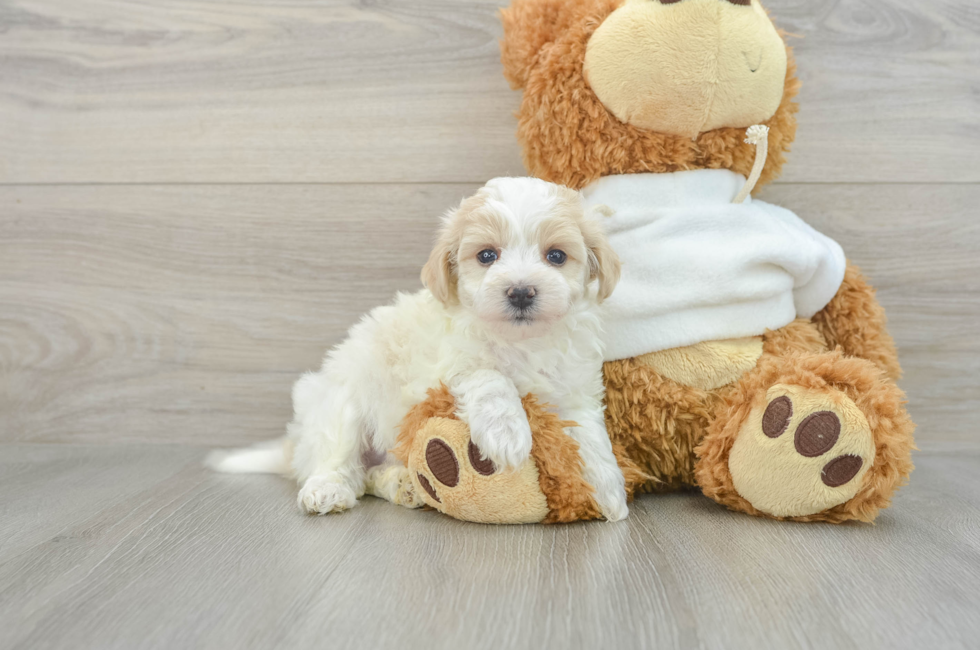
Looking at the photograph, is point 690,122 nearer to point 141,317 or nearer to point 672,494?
point 672,494

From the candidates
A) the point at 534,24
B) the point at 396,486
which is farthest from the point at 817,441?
the point at 534,24

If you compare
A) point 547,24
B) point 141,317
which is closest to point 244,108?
point 141,317

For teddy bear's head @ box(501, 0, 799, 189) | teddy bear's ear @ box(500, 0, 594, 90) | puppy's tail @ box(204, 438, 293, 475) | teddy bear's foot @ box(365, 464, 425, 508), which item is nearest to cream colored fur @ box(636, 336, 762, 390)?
teddy bear's head @ box(501, 0, 799, 189)

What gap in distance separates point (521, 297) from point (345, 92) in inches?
35.4

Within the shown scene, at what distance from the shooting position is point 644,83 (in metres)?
1.32

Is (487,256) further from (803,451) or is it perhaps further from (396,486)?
(803,451)

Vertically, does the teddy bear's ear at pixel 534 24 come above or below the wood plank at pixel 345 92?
above

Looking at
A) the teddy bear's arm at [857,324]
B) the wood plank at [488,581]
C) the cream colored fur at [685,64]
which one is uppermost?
the cream colored fur at [685,64]

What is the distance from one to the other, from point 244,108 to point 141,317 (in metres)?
0.60

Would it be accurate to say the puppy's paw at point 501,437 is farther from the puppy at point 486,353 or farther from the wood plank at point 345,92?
the wood plank at point 345,92

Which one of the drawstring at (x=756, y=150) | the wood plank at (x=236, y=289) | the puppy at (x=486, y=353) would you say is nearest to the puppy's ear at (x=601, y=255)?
the puppy at (x=486, y=353)

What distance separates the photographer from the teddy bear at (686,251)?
1228 mm

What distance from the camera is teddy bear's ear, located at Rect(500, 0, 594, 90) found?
139 cm

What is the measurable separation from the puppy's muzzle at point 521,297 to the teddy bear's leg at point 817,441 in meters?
0.43
